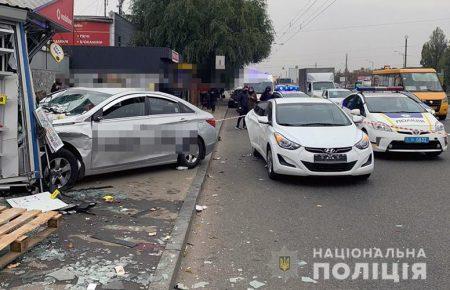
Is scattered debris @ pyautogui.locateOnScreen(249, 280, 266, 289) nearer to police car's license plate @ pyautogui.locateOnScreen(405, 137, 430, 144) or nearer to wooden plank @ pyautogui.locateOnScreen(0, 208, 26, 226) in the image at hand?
wooden plank @ pyautogui.locateOnScreen(0, 208, 26, 226)

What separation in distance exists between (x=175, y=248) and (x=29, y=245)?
1.41 meters

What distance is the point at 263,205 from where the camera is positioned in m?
7.30

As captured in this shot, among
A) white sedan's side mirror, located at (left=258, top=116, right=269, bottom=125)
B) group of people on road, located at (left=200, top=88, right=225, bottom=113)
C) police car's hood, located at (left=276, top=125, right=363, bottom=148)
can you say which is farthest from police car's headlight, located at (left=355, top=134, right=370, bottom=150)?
group of people on road, located at (left=200, top=88, right=225, bottom=113)

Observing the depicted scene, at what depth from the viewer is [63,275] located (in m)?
4.39

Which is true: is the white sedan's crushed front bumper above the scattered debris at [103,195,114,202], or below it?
above

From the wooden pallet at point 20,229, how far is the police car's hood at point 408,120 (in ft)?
26.8

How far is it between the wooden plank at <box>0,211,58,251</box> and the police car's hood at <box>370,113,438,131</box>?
27.0ft

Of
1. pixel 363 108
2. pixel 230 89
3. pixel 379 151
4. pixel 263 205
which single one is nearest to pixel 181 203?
pixel 263 205

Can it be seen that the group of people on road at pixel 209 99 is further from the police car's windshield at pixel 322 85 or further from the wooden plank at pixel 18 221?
the wooden plank at pixel 18 221

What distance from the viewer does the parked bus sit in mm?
23312

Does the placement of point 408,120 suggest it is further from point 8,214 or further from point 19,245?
point 19,245

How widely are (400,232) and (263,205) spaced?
2013 mm

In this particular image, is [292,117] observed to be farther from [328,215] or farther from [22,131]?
[22,131]

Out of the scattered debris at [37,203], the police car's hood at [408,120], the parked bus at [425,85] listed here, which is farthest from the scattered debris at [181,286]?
the parked bus at [425,85]
